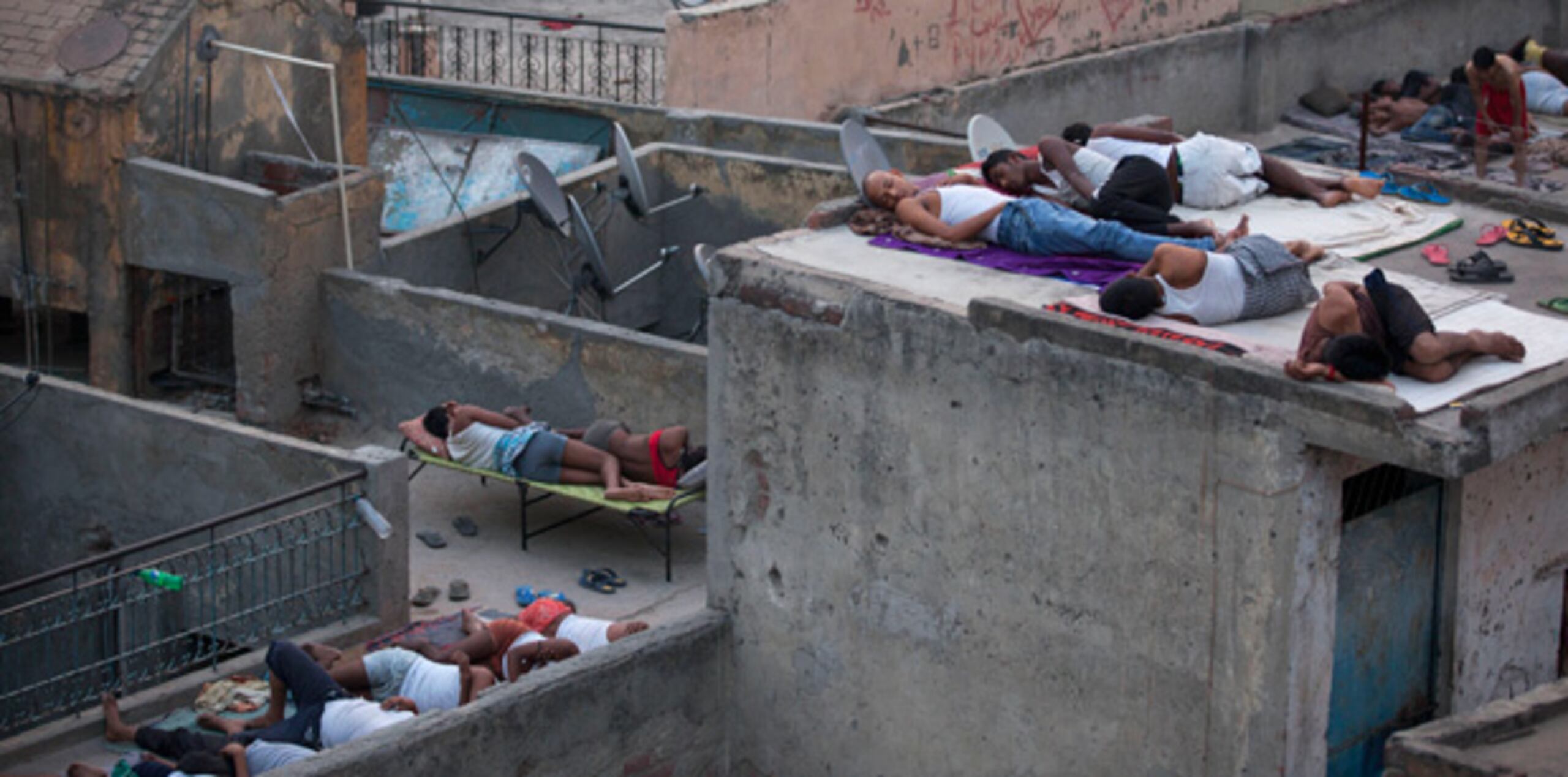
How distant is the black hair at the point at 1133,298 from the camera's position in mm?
10453

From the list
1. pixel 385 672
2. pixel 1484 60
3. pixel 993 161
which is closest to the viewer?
pixel 385 672

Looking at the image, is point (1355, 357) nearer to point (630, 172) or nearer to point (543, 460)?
point (543, 460)

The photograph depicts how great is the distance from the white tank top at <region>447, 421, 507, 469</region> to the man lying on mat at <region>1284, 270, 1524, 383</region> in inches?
245

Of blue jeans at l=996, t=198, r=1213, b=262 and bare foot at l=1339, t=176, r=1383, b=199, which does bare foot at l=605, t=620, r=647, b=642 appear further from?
bare foot at l=1339, t=176, r=1383, b=199

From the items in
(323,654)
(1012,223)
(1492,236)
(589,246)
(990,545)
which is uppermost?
(1012,223)

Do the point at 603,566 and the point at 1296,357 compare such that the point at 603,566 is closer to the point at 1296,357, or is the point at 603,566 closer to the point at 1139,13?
the point at 1296,357

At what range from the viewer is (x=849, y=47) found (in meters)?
21.7

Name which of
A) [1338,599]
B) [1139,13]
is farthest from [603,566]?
[1139,13]

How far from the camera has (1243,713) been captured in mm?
10102

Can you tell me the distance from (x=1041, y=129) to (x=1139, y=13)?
2.58 meters

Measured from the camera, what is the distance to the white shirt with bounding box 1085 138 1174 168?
12883 millimetres

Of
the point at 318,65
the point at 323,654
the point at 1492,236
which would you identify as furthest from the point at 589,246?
the point at 1492,236

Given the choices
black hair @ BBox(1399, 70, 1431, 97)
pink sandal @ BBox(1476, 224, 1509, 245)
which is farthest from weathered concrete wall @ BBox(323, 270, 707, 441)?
black hair @ BBox(1399, 70, 1431, 97)

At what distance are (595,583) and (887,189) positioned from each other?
3.42 meters
